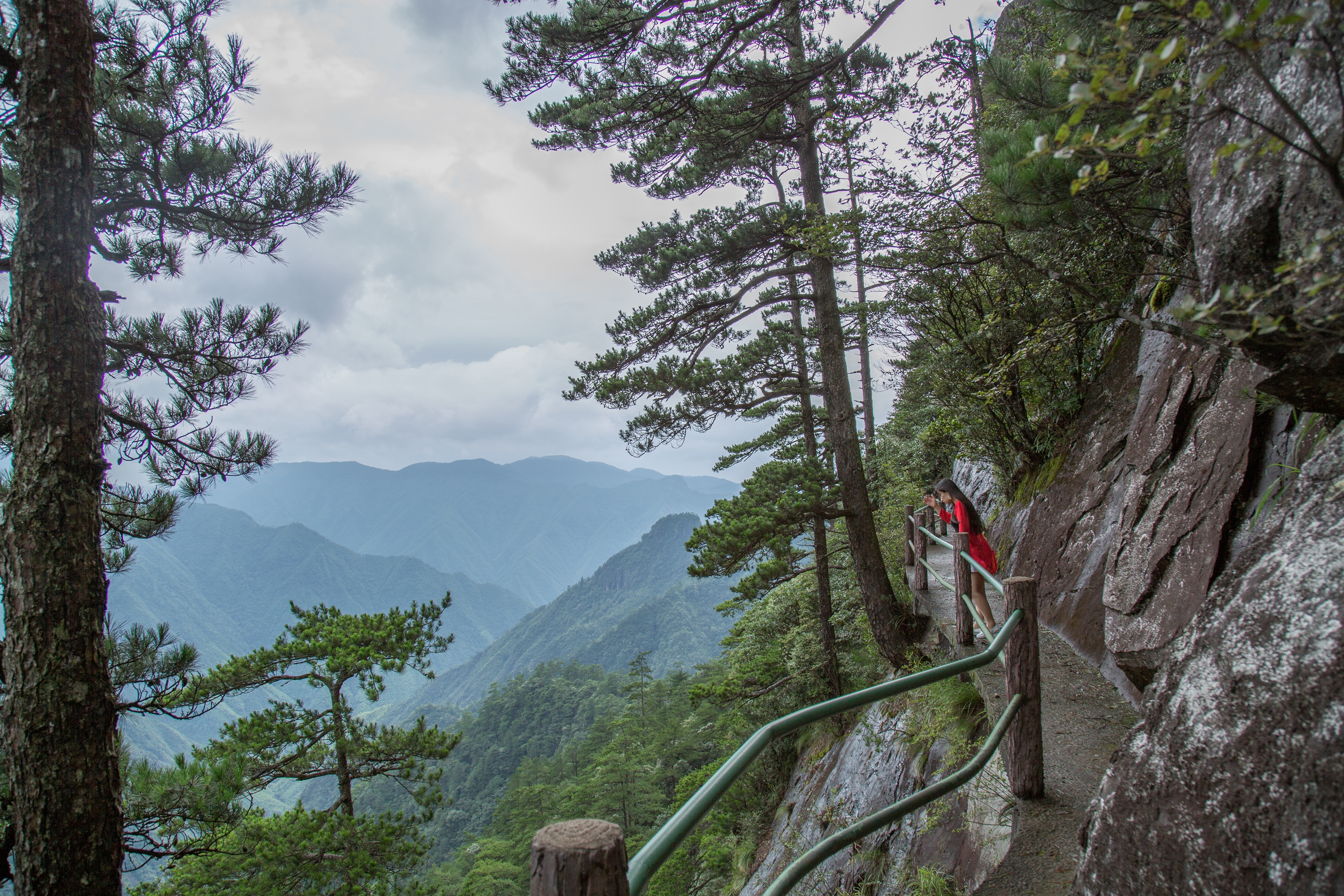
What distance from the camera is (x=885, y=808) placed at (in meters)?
3.15

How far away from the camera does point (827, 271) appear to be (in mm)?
7668

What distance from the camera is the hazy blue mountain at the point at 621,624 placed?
95812mm

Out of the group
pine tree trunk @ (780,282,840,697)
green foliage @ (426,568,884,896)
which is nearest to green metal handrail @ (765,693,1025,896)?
green foliage @ (426,568,884,896)

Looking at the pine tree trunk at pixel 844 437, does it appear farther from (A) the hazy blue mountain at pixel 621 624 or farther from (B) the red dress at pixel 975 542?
(A) the hazy blue mountain at pixel 621 624

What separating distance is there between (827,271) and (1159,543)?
5133mm

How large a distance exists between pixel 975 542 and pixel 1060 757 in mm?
2010

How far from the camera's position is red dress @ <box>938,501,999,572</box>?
4.70 meters

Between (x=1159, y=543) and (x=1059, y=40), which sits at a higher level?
(x=1059, y=40)

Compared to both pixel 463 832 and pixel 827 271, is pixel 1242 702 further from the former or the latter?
pixel 463 832

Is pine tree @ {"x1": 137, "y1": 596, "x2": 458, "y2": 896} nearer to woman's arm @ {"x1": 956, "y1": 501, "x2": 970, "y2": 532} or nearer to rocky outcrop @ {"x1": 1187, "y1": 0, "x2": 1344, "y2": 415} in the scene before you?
woman's arm @ {"x1": 956, "y1": 501, "x2": 970, "y2": 532}

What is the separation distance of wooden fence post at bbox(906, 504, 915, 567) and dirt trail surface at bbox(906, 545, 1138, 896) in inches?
127

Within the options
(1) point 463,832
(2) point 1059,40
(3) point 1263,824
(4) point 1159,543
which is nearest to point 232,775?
(3) point 1263,824

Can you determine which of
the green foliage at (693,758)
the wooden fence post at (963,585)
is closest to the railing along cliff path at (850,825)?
the wooden fence post at (963,585)

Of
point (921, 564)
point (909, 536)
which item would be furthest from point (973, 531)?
point (909, 536)
